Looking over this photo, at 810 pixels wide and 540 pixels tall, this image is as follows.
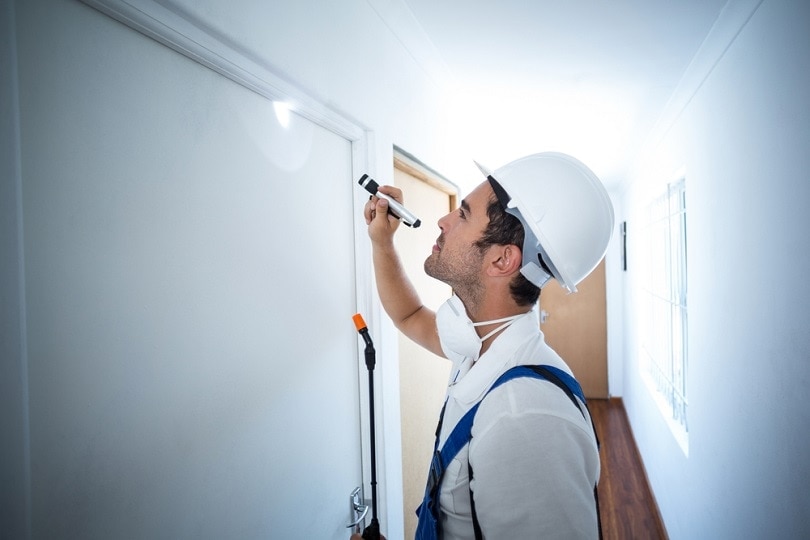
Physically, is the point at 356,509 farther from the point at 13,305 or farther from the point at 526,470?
the point at 13,305

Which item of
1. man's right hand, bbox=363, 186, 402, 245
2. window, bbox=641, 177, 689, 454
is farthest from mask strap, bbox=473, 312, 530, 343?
window, bbox=641, 177, 689, 454

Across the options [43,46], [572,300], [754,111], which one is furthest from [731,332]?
[572,300]

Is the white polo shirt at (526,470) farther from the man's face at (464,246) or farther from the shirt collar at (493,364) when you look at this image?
the man's face at (464,246)

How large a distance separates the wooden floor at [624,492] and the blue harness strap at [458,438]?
79.5 inches

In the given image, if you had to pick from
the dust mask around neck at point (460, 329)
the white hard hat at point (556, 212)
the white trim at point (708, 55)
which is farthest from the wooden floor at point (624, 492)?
the white trim at point (708, 55)

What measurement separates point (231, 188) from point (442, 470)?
763mm

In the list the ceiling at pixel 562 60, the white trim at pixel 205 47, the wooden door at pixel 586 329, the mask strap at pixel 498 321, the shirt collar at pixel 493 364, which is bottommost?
the wooden door at pixel 586 329

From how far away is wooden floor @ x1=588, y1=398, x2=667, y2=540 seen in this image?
2.79 m

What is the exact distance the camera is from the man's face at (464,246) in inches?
42.7

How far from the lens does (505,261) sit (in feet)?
3.49

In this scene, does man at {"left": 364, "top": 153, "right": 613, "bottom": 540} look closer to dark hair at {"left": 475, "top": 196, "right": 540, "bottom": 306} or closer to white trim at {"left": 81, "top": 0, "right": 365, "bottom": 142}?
dark hair at {"left": 475, "top": 196, "right": 540, "bottom": 306}

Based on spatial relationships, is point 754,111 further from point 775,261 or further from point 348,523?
point 348,523

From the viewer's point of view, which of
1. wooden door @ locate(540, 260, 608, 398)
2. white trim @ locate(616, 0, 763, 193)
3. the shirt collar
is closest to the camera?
the shirt collar

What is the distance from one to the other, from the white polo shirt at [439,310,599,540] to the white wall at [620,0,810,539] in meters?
0.76
